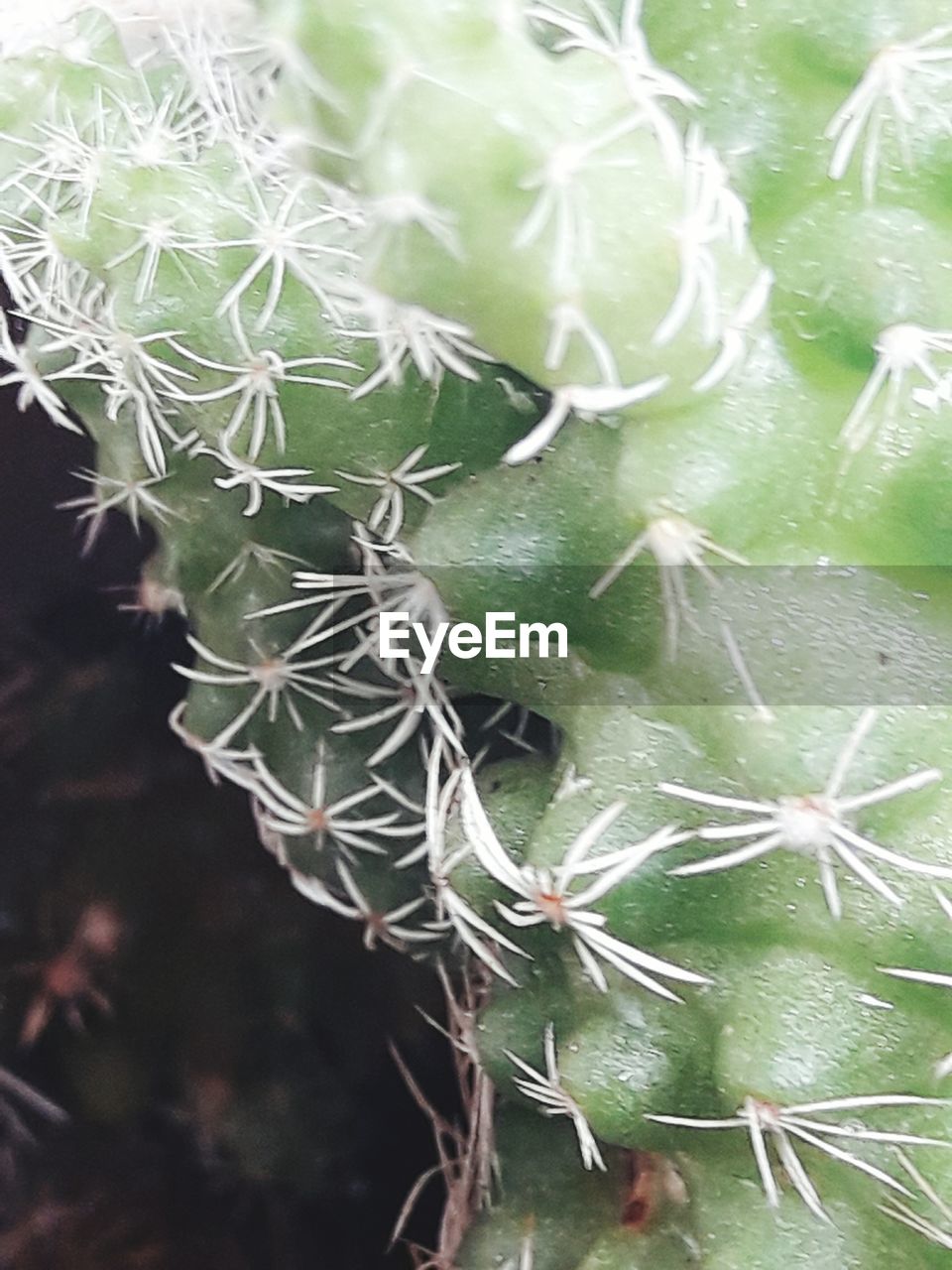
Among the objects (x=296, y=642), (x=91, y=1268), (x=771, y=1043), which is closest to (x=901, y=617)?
(x=771, y=1043)

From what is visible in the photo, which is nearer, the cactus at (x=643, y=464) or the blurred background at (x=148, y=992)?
the cactus at (x=643, y=464)

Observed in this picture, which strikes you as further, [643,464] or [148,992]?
[148,992]

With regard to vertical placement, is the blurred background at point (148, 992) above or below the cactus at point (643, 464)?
below

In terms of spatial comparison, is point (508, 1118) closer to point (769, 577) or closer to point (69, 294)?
point (769, 577)

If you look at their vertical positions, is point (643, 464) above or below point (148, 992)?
above
